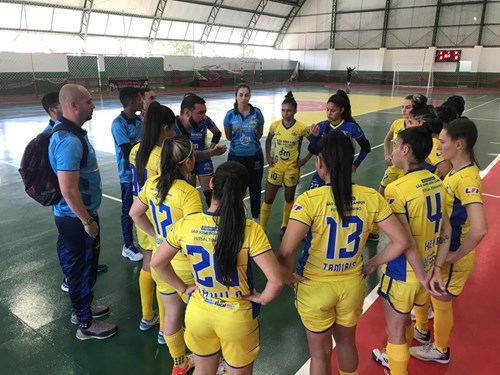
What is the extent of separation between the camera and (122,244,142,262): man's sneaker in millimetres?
5180

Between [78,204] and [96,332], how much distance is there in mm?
1283

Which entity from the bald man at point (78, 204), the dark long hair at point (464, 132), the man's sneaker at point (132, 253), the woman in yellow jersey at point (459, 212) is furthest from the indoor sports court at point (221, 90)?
the dark long hair at point (464, 132)

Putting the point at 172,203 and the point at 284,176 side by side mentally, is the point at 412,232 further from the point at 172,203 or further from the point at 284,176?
the point at 284,176

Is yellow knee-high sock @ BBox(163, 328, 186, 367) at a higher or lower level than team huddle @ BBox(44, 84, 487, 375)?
lower

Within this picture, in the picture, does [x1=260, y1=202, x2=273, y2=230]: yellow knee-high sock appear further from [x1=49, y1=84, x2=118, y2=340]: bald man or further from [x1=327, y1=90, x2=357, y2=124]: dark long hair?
[x1=49, y1=84, x2=118, y2=340]: bald man

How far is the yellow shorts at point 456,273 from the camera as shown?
3.05 meters

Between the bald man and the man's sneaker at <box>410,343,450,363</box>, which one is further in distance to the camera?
the man's sneaker at <box>410,343,450,363</box>

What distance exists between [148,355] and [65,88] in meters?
2.45

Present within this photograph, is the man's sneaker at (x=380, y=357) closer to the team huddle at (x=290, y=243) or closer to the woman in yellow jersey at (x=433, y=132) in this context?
the team huddle at (x=290, y=243)

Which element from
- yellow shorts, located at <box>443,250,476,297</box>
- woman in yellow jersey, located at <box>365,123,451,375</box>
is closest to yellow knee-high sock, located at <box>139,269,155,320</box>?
woman in yellow jersey, located at <box>365,123,451,375</box>

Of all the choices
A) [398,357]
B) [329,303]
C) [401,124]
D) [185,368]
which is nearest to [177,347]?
[185,368]

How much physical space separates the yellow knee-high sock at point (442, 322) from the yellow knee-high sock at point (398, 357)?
553 mm

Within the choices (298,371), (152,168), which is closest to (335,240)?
(298,371)

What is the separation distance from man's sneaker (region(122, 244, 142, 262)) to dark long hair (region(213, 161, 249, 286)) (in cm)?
332
